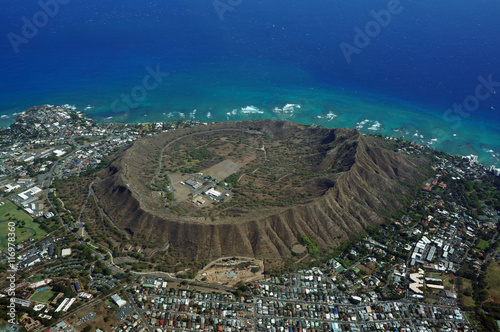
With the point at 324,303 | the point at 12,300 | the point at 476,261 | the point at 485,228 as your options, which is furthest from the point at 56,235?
the point at 485,228

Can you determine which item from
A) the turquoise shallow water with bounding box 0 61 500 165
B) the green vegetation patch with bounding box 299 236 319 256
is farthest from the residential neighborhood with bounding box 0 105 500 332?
the turquoise shallow water with bounding box 0 61 500 165

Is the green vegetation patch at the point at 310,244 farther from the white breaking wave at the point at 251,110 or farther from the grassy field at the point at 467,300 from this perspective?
the white breaking wave at the point at 251,110

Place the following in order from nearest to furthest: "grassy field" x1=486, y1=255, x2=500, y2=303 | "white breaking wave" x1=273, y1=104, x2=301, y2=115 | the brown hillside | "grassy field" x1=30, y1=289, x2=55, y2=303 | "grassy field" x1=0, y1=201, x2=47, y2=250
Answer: "grassy field" x1=30, y1=289, x2=55, y2=303
"grassy field" x1=486, y1=255, x2=500, y2=303
the brown hillside
"grassy field" x1=0, y1=201, x2=47, y2=250
"white breaking wave" x1=273, y1=104, x2=301, y2=115

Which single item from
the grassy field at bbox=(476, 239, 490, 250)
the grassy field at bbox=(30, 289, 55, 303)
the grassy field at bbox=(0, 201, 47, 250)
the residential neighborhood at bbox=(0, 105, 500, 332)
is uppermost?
the grassy field at bbox=(476, 239, 490, 250)

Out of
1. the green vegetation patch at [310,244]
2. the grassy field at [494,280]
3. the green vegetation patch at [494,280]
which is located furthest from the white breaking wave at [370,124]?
the green vegetation patch at [310,244]

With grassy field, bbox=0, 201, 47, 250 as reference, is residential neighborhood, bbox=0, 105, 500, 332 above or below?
above

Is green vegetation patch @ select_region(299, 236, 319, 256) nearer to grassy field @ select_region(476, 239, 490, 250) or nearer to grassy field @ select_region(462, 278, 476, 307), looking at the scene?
grassy field @ select_region(462, 278, 476, 307)

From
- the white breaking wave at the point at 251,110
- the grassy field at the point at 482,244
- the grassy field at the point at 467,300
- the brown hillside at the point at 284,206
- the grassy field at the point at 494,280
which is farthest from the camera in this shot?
the white breaking wave at the point at 251,110
